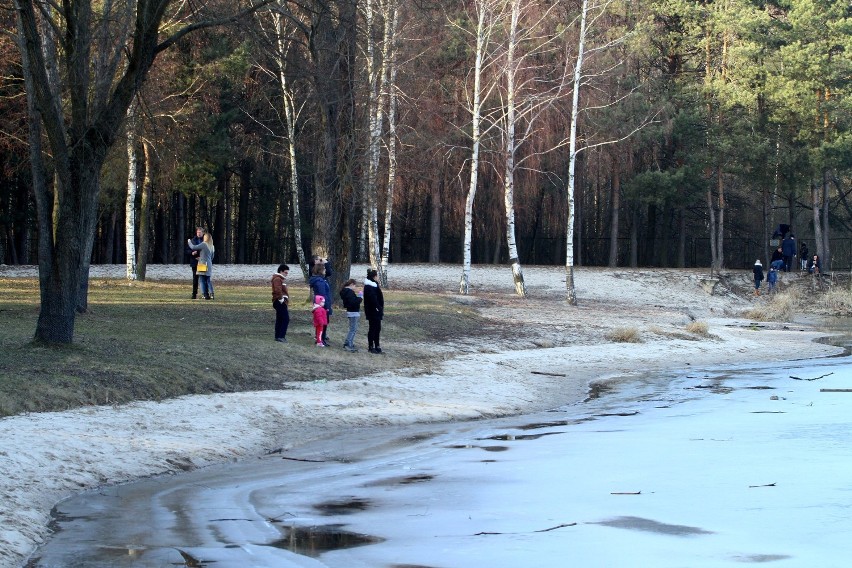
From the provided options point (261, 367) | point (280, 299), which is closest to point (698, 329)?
point (280, 299)

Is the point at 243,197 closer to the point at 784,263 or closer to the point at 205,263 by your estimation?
the point at 784,263

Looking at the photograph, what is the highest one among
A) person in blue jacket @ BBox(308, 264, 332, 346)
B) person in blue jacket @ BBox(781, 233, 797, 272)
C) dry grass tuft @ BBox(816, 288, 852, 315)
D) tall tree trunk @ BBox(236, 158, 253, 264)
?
tall tree trunk @ BBox(236, 158, 253, 264)

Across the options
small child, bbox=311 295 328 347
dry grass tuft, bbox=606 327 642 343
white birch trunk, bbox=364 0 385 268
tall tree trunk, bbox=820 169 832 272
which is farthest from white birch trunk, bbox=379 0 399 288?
tall tree trunk, bbox=820 169 832 272

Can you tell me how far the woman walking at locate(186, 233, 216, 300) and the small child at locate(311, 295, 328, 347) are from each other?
7.98 meters

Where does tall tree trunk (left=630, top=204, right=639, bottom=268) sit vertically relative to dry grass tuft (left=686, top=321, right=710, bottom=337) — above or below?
above

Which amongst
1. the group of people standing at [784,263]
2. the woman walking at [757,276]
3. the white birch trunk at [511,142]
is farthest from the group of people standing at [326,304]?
the group of people standing at [784,263]

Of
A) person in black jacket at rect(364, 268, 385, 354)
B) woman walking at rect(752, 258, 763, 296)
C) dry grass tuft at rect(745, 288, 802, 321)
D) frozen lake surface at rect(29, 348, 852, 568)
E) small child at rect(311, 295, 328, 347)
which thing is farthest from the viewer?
woman walking at rect(752, 258, 763, 296)

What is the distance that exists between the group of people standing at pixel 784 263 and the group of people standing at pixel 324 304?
3269cm

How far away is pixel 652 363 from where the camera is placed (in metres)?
27.3

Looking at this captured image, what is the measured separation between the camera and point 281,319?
2245 cm

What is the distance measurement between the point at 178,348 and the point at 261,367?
1.54 m

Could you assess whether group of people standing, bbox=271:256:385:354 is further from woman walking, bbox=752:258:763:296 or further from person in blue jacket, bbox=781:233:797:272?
person in blue jacket, bbox=781:233:797:272

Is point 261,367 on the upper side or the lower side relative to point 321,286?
Result: lower

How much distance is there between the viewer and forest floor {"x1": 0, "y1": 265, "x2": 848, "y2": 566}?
1301cm
